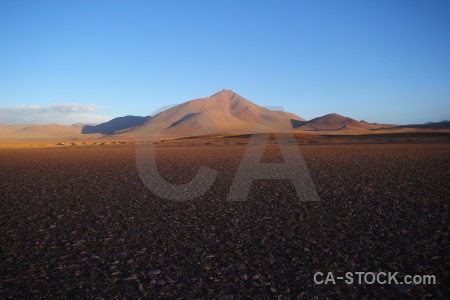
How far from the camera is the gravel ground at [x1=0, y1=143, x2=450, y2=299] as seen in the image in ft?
11.6

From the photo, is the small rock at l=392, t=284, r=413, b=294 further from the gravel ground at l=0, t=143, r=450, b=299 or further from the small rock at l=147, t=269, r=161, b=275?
the small rock at l=147, t=269, r=161, b=275

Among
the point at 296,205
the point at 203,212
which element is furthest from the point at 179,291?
the point at 296,205

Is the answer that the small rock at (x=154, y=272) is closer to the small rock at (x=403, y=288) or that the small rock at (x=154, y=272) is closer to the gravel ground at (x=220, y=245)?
the gravel ground at (x=220, y=245)

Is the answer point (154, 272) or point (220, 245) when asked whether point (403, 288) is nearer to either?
point (220, 245)

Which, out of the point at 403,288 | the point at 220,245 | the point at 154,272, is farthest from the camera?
the point at 220,245

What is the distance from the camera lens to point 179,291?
11.3 feet

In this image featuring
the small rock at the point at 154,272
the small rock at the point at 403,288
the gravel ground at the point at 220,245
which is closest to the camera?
the small rock at the point at 403,288

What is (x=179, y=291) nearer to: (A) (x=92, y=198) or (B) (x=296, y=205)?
(B) (x=296, y=205)

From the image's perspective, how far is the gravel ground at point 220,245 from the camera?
139 inches

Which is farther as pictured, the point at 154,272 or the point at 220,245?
the point at 220,245

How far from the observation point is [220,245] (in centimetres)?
482

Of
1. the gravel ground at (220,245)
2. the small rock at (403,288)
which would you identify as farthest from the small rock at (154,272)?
the small rock at (403,288)

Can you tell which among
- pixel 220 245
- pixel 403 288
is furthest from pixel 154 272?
pixel 403 288

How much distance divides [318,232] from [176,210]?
3.35 metres
